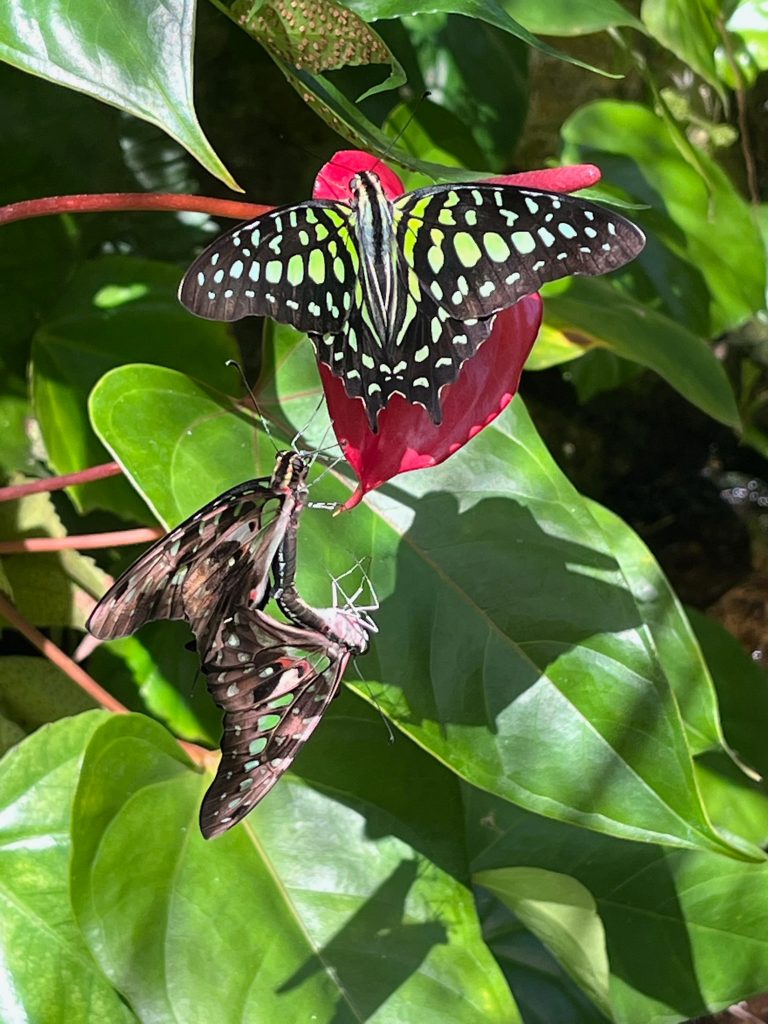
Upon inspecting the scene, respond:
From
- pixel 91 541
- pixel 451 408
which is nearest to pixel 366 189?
pixel 451 408

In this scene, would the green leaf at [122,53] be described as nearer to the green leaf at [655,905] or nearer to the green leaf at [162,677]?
the green leaf at [162,677]

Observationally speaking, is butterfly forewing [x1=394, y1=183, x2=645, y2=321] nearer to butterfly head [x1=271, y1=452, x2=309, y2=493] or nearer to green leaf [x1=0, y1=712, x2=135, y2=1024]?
butterfly head [x1=271, y1=452, x2=309, y2=493]

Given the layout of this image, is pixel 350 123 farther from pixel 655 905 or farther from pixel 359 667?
pixel 655 905

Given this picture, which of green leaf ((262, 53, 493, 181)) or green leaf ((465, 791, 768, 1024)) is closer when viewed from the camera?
green leaf ((262, 53, 493, 181))

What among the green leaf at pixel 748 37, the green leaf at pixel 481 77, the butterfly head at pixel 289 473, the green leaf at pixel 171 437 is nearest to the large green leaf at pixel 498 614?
Answer: the green leaf at pixel 171 437

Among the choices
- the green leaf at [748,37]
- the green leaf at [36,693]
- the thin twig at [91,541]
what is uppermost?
the green leaf at [748,37]

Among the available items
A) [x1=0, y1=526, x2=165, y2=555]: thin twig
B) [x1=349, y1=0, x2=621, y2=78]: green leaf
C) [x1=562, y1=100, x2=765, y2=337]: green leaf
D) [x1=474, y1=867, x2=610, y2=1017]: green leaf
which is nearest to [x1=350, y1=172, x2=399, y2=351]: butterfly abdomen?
[x1=349, y1=0, x2=621, y2=78]: green leaf

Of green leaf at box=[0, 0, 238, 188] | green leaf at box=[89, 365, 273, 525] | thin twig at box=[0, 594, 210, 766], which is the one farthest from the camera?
thin twig at box=[0, 594, 210, 766]
